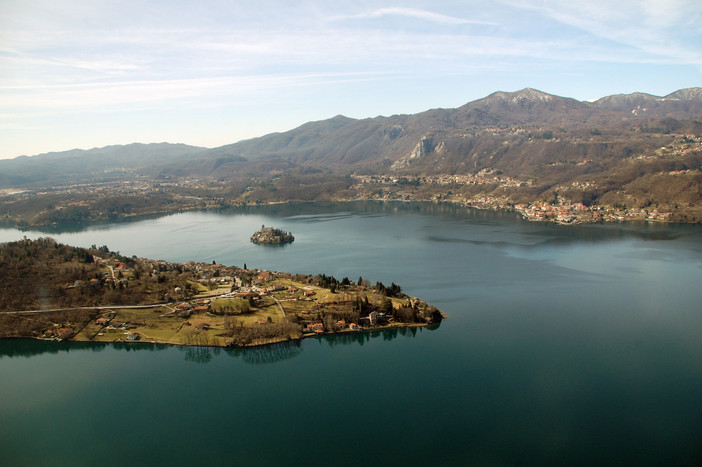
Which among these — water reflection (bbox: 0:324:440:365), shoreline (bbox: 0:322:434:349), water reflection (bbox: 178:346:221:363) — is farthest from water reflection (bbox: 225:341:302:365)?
water reflection (bbox: 178:346:221:363)

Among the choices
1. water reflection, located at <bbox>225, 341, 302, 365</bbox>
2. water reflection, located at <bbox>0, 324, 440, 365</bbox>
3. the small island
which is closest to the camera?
water reflection, located at <bbox>225, 341, 302, 365</bbox>

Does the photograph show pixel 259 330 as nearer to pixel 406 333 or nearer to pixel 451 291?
pixel 406 333

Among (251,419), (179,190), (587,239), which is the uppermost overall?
(179,190)

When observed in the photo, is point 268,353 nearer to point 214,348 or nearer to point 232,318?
point 214,348

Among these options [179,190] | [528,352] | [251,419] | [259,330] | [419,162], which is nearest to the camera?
[251,419]

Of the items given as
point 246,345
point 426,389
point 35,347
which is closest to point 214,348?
point 246,345

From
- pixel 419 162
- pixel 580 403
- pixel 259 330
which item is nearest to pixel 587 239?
pixel 580 403

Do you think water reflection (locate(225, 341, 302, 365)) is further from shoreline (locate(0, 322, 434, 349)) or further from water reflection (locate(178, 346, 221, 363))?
water reflection (locate(178, 346, 221, 363))
